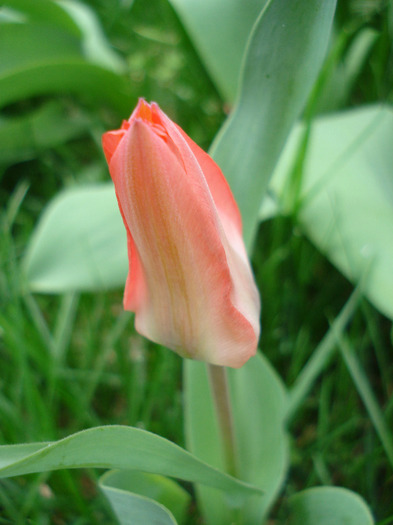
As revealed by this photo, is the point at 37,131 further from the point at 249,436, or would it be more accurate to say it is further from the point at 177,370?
the point at 249,436

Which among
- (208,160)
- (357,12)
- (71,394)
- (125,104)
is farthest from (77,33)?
(208,160)

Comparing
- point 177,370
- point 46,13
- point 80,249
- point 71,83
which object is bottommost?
point 177,370

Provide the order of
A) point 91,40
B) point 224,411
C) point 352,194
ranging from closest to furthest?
1. point 224,411
2. point 352,194
3. point 91,40

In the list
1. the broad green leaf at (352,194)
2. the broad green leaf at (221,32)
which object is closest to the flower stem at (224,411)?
the broad green leaf at (352,194)

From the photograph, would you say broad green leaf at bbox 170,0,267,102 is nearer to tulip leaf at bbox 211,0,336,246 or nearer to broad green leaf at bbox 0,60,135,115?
broad green leaf at bbox 0,60,135,115

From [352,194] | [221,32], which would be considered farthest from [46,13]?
[352,194]

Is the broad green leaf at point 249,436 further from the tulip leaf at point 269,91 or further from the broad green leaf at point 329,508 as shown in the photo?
the tulip leaf at point 269,91
